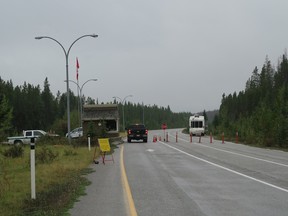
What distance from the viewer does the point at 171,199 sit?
10531 mm

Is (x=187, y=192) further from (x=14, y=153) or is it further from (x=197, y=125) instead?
(x=197, y=125)

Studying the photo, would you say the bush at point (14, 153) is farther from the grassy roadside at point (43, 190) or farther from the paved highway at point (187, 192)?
the paved highway at point (187, 192)

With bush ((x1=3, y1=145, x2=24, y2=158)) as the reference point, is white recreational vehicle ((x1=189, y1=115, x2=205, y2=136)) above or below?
above

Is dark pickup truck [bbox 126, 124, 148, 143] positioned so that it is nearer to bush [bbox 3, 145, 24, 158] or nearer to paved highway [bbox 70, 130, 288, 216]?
bush [bbox 3, 145, 24, 158]

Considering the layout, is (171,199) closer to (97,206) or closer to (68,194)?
(97,206)

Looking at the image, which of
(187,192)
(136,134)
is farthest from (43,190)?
(136,134)

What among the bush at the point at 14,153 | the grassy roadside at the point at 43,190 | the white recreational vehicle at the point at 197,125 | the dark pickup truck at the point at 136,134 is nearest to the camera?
the grassy roadside at the point at 43,190

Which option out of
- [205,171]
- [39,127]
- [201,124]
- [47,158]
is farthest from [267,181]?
[39,127]

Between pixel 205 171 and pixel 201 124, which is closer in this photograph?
pixel 205 171

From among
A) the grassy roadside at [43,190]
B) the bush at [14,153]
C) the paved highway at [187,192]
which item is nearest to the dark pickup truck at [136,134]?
the bush at [14,153]

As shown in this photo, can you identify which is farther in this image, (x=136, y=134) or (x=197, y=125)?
(x=197, y=125)

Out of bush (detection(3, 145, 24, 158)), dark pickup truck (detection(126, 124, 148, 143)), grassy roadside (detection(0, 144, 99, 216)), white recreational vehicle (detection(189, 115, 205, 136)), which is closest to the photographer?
grassy roadside (detection(0, 144, 99, 216))

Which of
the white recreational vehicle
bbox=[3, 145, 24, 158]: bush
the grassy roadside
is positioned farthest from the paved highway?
the white recreational vehicle

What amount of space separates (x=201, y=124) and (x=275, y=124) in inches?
1246
